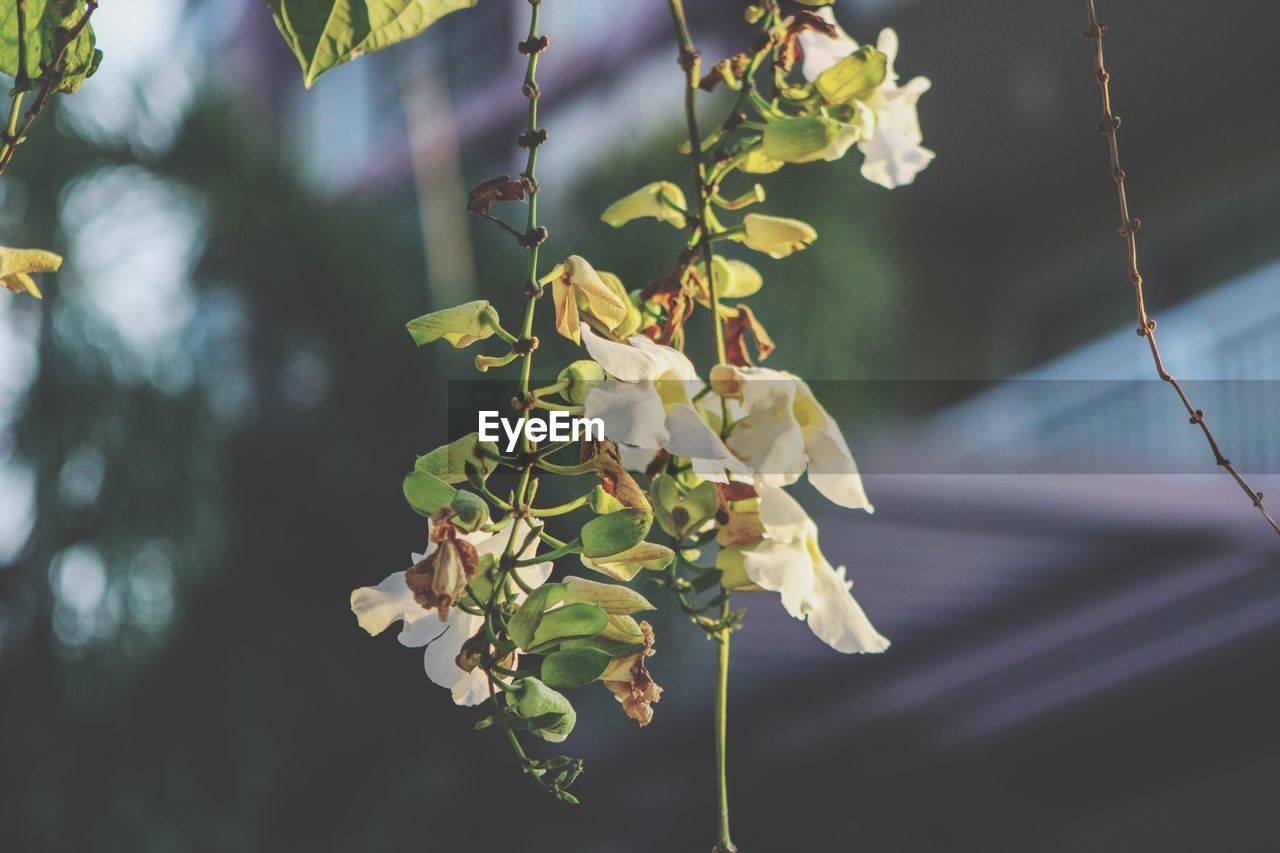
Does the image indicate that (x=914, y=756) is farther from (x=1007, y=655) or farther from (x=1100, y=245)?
(x=1100, y=245)

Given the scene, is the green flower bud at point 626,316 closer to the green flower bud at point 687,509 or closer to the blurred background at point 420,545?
the green flower bud at point 687,509

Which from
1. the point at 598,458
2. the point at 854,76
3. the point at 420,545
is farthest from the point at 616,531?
the point at 420,545

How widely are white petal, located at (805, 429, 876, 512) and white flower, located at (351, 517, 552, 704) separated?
0.21 feet

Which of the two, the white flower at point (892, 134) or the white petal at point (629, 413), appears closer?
the white petal at point (629, 413)

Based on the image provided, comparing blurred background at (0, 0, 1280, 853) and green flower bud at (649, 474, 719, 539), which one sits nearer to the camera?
green flower bud at (649, 474, 719, 539)

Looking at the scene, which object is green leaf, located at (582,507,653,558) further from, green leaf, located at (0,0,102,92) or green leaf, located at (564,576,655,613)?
green leaf, located at (0,0,102,92)

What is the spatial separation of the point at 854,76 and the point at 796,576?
13cm

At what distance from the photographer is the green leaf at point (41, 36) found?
0.23 metres

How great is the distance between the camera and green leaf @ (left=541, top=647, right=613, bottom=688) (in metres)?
0.20

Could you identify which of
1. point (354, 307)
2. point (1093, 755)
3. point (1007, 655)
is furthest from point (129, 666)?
point (1093, 755)

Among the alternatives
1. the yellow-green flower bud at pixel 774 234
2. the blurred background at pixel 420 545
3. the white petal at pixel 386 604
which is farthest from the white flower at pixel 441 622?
the blurred background at pixel 420 545

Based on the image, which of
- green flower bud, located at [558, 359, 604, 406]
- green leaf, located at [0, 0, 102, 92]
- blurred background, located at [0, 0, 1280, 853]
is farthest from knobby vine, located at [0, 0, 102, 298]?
blurred background, located at [0, 0, 1280, 853]

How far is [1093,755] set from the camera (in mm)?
2129

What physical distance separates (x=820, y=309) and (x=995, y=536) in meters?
0.57
